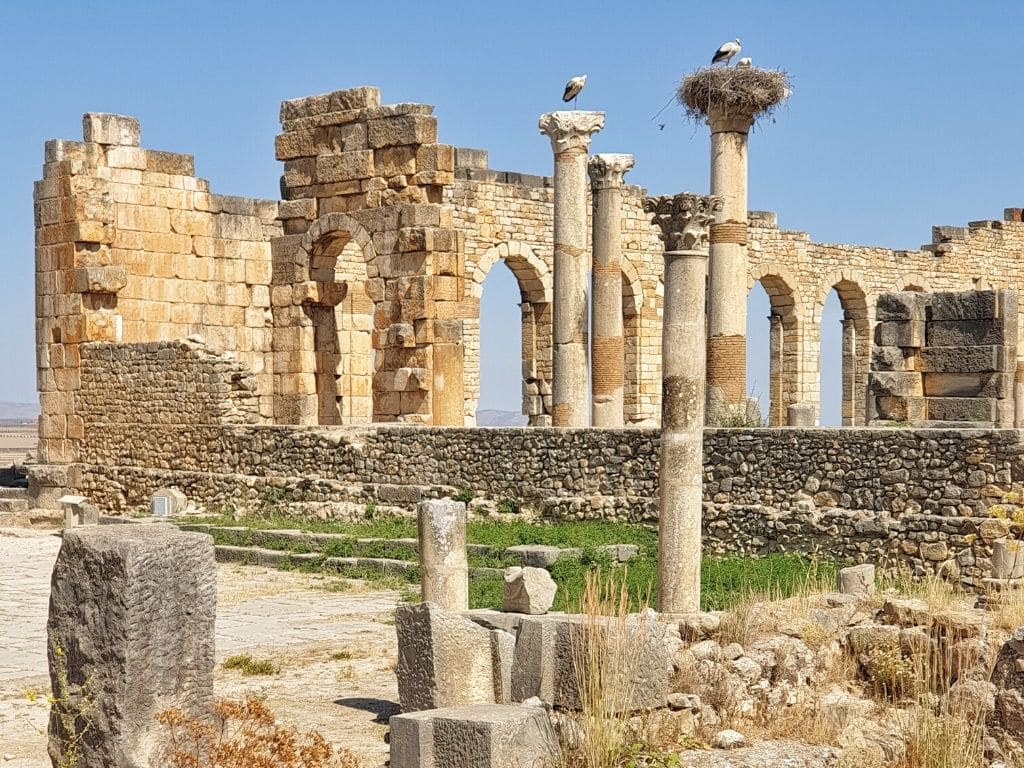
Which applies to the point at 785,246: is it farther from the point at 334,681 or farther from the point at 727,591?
the point at 334,681

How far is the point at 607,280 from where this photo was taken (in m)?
19.6

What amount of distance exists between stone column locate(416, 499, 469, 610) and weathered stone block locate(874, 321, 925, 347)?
21.3 feet

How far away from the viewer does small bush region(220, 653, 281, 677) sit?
9.38 meters

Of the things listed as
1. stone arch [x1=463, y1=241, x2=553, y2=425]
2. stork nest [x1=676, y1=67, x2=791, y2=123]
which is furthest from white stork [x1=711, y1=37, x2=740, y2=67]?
stone arch [x1=463, y1=241, x2=553, y2=425]

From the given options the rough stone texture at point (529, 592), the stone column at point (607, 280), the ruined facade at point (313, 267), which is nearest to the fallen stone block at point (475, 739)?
the rough stone texture at point (529, 592)

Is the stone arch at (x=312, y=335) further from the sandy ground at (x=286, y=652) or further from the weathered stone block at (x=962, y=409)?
the weathered stone block at (x=962, y=409)

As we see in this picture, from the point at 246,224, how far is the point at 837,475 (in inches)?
461

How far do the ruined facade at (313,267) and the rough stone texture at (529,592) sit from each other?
33.8 ft

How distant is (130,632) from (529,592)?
3.40m

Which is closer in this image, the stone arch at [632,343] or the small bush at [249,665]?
the small bush at [249,665]

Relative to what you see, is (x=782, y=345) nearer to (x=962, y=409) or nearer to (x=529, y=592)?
(x=962, y=409)

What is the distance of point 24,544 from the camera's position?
1739 cm

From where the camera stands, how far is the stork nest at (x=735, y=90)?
61.4 ft

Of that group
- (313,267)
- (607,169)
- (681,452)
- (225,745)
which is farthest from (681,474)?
(313,267)
